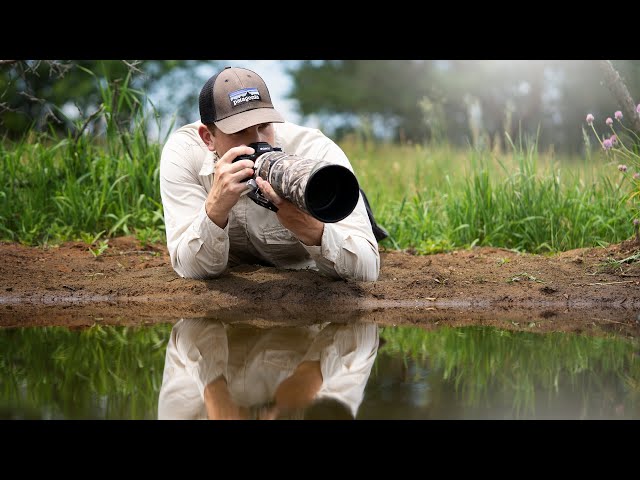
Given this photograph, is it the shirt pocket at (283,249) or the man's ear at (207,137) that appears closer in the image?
the man's ear at (207,137)

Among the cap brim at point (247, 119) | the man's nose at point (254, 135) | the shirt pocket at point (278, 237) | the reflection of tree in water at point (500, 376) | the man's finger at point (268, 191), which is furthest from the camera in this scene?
the shirt pocket at point (278, 237)

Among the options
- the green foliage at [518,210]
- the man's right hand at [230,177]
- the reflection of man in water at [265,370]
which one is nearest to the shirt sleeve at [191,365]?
the reflection of man in water at [265,370]

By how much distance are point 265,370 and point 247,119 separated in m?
1.19

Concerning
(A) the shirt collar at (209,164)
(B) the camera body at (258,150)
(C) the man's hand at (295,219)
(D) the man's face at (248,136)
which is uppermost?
(D) the man's face at (248,136)

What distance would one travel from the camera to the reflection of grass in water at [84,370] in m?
2.27

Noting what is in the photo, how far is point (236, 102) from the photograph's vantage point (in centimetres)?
344

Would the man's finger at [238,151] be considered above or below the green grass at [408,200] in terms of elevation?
above

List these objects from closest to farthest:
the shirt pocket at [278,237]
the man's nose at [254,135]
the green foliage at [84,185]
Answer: the man's nose at [254,135], the shirt pocket at [278,237], the green foliage at [84,185]

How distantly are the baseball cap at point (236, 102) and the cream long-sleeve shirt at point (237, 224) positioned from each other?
0.29m

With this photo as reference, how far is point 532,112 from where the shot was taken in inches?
774

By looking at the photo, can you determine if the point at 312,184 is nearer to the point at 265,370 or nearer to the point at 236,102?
the point at 236,102

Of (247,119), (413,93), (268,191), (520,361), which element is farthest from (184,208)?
(413,93)

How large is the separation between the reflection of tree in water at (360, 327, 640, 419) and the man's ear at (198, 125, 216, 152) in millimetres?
1132

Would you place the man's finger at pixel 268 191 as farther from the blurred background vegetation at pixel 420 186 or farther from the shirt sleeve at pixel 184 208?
the blurred background vegetation at pixel 420 186
